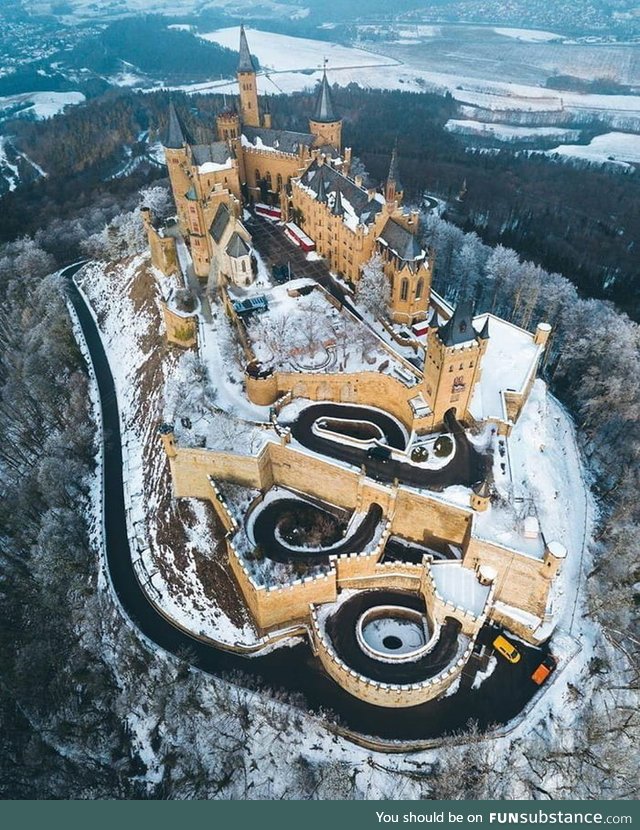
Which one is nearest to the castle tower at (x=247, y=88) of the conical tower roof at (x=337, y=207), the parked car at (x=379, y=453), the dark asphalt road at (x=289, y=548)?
the conical tower roof at (x=337, y=207)

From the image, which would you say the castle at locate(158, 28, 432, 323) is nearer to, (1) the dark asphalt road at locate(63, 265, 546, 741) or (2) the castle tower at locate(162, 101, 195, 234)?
(2) the castle tower at locate(162, 101, 195, 234)

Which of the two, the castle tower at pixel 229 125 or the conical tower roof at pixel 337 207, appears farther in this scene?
the castle tower at pixel 229 125

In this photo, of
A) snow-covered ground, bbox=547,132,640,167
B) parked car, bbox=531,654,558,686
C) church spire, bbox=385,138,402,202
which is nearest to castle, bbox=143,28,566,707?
church spire, bbox=385,138,402,202

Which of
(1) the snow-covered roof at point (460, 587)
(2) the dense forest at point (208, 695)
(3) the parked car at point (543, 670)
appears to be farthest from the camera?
(1) the snow-covered roof at point (460, 587)

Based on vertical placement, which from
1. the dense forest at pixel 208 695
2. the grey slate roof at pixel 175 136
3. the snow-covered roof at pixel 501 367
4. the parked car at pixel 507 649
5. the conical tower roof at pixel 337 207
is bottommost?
the dense forest at pixel 208 695

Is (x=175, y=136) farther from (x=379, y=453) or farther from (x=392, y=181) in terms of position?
(x=379, y=453)

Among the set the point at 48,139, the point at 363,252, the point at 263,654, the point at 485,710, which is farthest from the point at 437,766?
the point at 48,139

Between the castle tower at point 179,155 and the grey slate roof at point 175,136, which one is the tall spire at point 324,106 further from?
the grey slate roof at point 175,136
